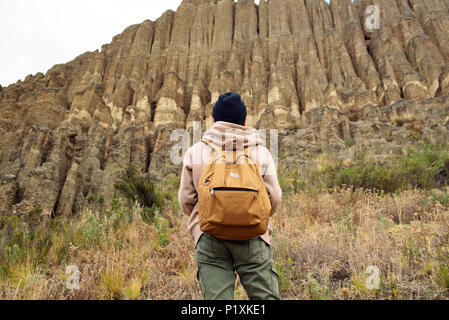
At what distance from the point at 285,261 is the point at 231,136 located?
2130 mm

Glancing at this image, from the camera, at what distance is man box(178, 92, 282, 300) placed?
5.43 ft

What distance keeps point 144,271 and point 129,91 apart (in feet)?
96.6

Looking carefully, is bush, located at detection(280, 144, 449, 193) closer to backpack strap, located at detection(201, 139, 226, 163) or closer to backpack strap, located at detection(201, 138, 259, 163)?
backpack strap, located at detection(201, 138, 259, 163)

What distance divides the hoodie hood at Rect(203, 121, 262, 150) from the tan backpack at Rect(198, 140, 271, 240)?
18cm

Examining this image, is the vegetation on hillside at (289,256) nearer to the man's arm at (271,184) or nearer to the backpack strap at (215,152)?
the man's arm at (271,184)

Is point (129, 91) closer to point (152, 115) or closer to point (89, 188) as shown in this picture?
point (152, 115)

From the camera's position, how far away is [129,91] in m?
29.1

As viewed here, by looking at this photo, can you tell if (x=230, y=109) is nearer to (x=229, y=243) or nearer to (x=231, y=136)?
(x=231, y=136)

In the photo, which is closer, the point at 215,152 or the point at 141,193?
the point at 215,152

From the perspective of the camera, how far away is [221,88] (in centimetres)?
2745

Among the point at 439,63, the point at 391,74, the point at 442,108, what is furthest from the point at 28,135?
the point at 439,63
